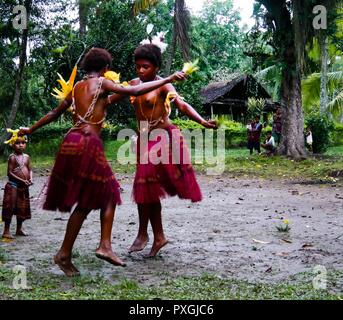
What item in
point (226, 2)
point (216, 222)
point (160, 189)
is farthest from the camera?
point (226, 2)

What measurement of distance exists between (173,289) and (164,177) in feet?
4.36

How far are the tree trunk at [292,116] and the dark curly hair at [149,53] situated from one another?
11086 mm

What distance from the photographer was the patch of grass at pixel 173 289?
136 inches

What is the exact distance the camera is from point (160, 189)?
479 cm

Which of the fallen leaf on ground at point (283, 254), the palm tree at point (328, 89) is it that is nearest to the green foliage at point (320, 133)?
the palm tree at point (328, 89)

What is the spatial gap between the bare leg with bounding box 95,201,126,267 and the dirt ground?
0.44ft

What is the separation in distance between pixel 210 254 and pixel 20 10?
13.3 metres

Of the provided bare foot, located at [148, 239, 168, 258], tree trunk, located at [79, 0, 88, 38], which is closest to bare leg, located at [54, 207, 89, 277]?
bare foot, located at [148, 239, 168, 258]

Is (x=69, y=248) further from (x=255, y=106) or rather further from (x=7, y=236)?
(x=255, y=106)
